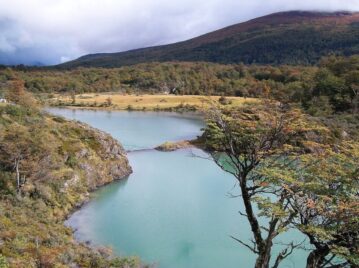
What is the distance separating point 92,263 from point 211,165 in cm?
2923

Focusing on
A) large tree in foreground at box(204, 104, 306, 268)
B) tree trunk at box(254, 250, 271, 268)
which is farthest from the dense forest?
tree trunk at box(254, 250, 271, 268)

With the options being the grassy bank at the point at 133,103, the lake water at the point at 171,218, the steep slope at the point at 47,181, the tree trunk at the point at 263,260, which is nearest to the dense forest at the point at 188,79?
the grassy bank at the point at 133,103

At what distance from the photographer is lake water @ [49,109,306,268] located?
2372 cm

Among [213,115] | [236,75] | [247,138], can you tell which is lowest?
[236,75]

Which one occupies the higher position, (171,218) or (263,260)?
(263,260)

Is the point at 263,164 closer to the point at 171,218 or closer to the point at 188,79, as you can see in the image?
the point at 171,218

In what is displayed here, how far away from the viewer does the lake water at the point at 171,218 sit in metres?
23.7

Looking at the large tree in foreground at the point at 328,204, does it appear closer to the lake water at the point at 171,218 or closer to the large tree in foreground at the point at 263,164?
the large tree in foreground at the point at 263,164

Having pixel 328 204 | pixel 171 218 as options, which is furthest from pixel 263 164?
pixel 171 218

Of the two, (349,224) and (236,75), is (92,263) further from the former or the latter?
(236,75)

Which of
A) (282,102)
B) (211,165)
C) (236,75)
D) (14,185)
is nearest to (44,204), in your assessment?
(14,185)

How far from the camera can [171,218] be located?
95.9ft

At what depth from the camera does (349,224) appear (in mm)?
12609

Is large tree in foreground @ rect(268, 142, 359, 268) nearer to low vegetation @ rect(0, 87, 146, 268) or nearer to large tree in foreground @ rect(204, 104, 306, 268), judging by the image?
large tree in foreground @ rect(204, 104, 306, 268)
